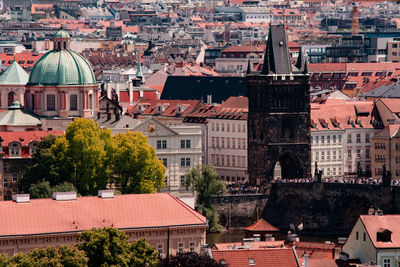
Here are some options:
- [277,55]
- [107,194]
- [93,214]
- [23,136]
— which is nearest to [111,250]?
[93,214]

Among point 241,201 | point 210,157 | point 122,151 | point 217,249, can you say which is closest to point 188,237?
point 217,249

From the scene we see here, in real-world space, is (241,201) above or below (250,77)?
below

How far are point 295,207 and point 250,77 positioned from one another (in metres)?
12.0

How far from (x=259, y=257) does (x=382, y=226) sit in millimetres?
8732

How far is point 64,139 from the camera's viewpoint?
13262 centimetres

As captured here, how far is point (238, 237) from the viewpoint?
135750 millimetres

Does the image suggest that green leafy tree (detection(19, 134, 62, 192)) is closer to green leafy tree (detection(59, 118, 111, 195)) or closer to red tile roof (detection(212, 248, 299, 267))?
green leafy tree (detection(59, 118, 111, 195))

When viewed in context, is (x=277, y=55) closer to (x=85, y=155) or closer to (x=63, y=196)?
(x=85, y=155)

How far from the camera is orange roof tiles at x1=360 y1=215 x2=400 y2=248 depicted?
92.4 metres

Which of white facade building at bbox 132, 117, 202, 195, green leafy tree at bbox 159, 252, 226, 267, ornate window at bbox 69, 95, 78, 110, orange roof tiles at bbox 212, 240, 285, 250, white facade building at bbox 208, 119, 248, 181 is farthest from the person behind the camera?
white facade building at bbox 208, 119, 248, 181

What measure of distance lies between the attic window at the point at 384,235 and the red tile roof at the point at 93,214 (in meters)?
10.2

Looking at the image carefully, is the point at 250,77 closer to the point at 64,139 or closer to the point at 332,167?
the point at 332,167

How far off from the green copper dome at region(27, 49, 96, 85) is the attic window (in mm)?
61071

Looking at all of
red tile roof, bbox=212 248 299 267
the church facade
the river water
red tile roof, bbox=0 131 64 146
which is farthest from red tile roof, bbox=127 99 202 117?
red tile roof, bbox=212 248 299 267
